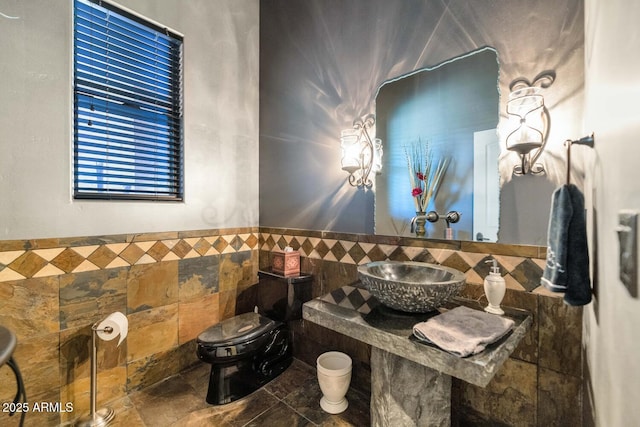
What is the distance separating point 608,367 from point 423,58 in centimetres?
157

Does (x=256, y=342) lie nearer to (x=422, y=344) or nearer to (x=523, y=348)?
(x=422, y=344)

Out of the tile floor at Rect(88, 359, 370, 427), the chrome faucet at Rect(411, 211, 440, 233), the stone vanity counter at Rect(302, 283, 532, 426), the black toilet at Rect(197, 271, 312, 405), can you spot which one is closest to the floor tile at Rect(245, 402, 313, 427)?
the tile floor at Rect(88, 359, 370, 427)

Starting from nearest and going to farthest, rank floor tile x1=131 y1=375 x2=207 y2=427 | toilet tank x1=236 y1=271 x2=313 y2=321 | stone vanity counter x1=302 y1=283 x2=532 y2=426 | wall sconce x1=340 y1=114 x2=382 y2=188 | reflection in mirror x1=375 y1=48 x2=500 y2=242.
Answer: stone vanity counter x1=302 y1=283 x2=532 y2=426, reflection in mirror x1=375 y1=48 x2=500 y2=242, floor tile x1=131 y1=375 x2=207 y2=427, wall sconce x1=340 y1=114 x2=382 y2=188, toilet tank x1=236 y1=271 x2=313 y2=321

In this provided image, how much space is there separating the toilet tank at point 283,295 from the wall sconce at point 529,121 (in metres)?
1.47

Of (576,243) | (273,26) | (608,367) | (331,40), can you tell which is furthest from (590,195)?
(273,26)

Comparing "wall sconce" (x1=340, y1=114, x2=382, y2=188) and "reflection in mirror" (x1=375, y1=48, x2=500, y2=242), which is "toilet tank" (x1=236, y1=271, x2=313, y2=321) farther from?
"wall sconce" (x1=340, y1=114, x2=382, y2=188)

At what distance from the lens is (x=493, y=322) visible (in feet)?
3.40

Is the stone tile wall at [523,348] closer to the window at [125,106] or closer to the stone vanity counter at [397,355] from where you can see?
the stone vanity counter at [397,355]

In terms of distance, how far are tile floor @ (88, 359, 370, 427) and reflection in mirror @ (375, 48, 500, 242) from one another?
1152 mm

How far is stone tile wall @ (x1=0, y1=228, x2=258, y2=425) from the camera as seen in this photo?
1.41 m

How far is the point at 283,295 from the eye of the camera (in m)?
2.00

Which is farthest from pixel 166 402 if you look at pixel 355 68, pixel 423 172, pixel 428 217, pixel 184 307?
pixel 355 68

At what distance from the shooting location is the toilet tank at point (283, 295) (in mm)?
1979

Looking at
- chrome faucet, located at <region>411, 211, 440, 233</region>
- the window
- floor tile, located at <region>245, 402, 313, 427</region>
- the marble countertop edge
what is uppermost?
the window
